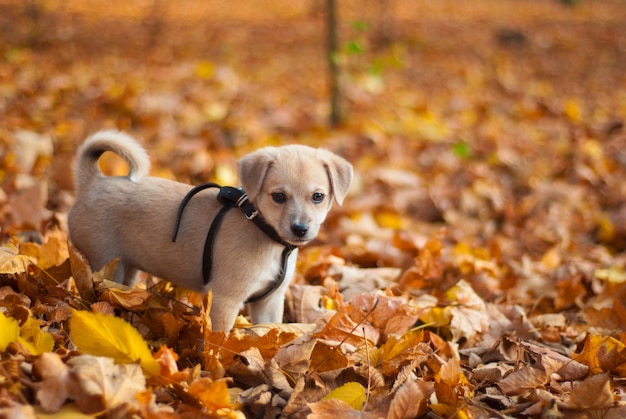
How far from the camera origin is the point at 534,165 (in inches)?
309

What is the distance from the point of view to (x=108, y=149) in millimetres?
3652

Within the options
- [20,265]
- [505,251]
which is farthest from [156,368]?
[505,251]

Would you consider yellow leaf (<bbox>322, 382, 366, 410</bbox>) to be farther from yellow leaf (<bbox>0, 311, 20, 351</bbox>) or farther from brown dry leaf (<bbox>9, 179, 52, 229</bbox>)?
brown dry leaf (<bbox>9, 179, 52, 229</bbox>)

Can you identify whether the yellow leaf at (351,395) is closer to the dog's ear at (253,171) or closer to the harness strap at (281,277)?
the harness strap at (281,277)

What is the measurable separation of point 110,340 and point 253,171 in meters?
1.26

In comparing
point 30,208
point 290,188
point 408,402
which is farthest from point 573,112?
point 408,402

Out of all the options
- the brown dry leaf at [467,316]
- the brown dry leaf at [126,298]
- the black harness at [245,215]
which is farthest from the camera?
the brown dry leaf at [467,316]

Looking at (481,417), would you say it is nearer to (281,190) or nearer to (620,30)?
(281,190)

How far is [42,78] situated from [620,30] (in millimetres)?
16170

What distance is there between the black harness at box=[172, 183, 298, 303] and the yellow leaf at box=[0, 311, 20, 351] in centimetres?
99

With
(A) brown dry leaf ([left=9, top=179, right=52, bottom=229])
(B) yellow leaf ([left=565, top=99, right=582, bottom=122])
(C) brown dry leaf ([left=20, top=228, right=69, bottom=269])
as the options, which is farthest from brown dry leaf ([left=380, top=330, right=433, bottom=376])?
(B) yellow leaf ([left=565, top=99, right=582, bottom=122])

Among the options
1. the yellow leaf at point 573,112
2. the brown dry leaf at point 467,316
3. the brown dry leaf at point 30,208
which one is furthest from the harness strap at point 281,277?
the yellow leaf at point 573,112

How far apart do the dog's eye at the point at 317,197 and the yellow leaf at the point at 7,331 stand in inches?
62.6

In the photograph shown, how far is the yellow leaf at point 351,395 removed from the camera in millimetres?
2762
